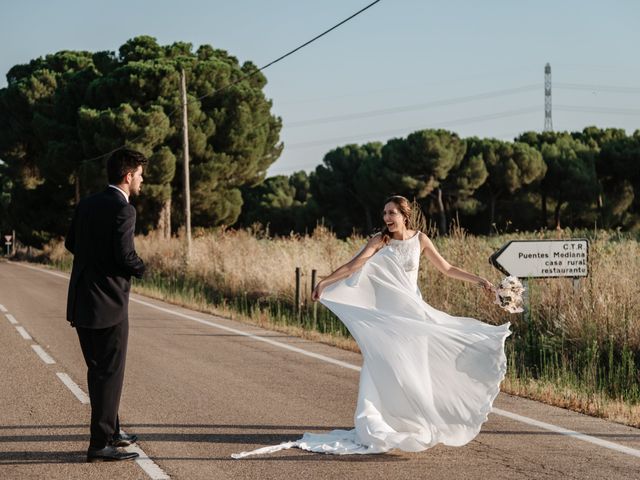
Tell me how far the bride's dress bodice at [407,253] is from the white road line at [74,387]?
344 centimetres

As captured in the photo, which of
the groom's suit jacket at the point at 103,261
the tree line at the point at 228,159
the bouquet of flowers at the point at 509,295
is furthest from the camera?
the tree line at the point at 228,159

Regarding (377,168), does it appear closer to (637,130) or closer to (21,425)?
(637,130)

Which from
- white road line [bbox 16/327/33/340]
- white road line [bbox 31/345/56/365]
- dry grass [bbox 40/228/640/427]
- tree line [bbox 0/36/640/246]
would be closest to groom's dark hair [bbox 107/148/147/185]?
dry grass [bbox 40/228/640/427]

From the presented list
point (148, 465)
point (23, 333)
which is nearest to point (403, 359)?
point (148, 465)

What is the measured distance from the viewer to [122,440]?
243 inches

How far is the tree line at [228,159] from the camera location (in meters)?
42.5

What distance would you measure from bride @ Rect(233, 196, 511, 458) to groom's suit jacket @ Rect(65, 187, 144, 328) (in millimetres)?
1400

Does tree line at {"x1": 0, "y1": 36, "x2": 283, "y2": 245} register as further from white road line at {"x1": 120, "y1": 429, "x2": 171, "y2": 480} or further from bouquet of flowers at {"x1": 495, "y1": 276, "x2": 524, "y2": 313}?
white road line at {"x1": 120, "y1": 429, "x2": 171, "y2": 480}

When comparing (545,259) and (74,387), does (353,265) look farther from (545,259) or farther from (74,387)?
(545,259)

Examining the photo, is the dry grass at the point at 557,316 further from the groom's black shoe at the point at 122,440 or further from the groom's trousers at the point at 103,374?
the groom's trousers at the point at 103,374

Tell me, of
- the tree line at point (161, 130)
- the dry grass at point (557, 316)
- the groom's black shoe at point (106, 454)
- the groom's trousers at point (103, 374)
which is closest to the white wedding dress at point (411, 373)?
the groom's black shoe at point (106, 454)

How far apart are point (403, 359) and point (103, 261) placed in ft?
7.42

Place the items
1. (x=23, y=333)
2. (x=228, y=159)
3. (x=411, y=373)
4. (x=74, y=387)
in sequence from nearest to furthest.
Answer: (x=411, y=373) < (x=74, y=387) < (x=23, y=333) < (x=228, y=159)

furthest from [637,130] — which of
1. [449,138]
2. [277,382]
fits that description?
[277,382]
